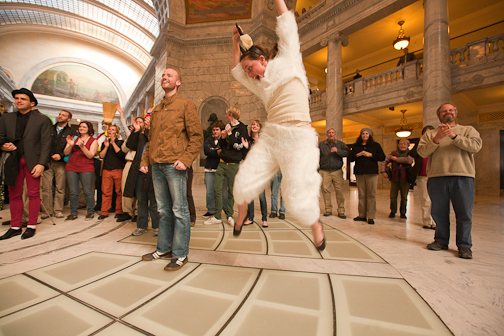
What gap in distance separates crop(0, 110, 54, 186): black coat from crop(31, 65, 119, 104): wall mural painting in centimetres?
3542

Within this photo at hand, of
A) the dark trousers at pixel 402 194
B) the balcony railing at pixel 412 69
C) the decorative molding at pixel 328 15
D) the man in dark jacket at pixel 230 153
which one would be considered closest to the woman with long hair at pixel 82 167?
the man in dark jacket at pixel 230 153

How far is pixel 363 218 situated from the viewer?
416 cm

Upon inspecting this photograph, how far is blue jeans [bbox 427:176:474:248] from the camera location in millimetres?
2406

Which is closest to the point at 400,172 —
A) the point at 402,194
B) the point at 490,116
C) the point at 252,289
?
the point at 402,194

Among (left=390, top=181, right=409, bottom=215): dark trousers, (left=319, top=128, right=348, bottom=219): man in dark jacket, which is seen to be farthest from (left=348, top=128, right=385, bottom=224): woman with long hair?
(left=390, top=181, right=409, bottom=215): dark trousers

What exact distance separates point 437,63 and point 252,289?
379 inches

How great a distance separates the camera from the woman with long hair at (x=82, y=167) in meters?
4.14

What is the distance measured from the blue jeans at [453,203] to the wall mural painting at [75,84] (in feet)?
129

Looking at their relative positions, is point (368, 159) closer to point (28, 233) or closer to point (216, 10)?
point (28, 233)

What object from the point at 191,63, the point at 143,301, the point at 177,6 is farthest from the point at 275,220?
the point at 177,6

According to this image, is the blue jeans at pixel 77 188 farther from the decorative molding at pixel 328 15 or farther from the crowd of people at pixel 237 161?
the decorative molding at pixel 328 15

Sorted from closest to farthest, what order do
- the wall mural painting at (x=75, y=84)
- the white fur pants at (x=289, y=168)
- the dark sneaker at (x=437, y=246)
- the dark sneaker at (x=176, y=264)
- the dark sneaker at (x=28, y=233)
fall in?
the white fur pants at (x=289, y=168), the dark sneaker at (x=176, y=264), the dark sneaker at (x=437, y=246), the dark sneaker at (x=28, y=233), the wall mural painting at (x=75, y=84)

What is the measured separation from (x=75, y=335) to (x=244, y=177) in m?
1.32

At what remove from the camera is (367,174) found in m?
4.13
